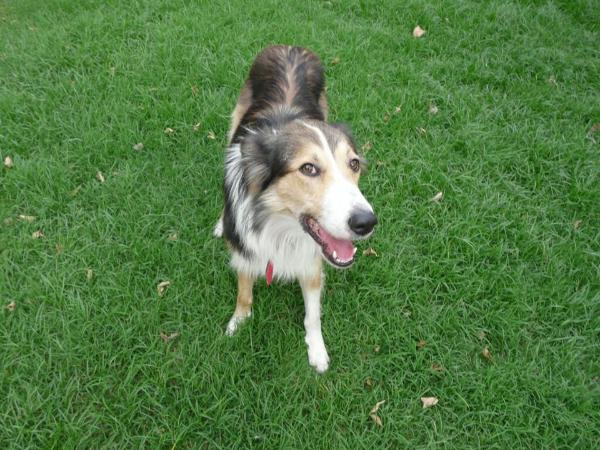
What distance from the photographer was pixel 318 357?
2.66 metres

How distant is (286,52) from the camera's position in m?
3.41

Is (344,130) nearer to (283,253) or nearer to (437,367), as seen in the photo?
(283,253)

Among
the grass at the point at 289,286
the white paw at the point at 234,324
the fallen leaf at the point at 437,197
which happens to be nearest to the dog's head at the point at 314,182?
the white paw at the point at 234,324

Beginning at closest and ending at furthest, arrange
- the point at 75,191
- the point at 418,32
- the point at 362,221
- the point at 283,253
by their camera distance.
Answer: the point at 362,221 → the point at 283,253 → the point at 75,191 → the point at 418,32

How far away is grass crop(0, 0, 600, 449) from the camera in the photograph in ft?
8.07

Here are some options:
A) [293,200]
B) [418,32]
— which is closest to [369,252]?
[293,200]

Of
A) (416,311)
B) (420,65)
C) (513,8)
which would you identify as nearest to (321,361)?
(416,311)

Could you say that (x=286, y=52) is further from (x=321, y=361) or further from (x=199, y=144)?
(x=321, y=361)

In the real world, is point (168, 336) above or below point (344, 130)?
below

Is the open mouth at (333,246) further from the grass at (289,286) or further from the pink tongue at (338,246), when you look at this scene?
the grass at (289,286)

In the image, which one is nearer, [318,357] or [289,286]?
[318,357]

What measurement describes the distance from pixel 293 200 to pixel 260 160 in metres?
0.32

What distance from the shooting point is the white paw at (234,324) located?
273cm

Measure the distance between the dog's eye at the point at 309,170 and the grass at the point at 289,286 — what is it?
1.14 meters
